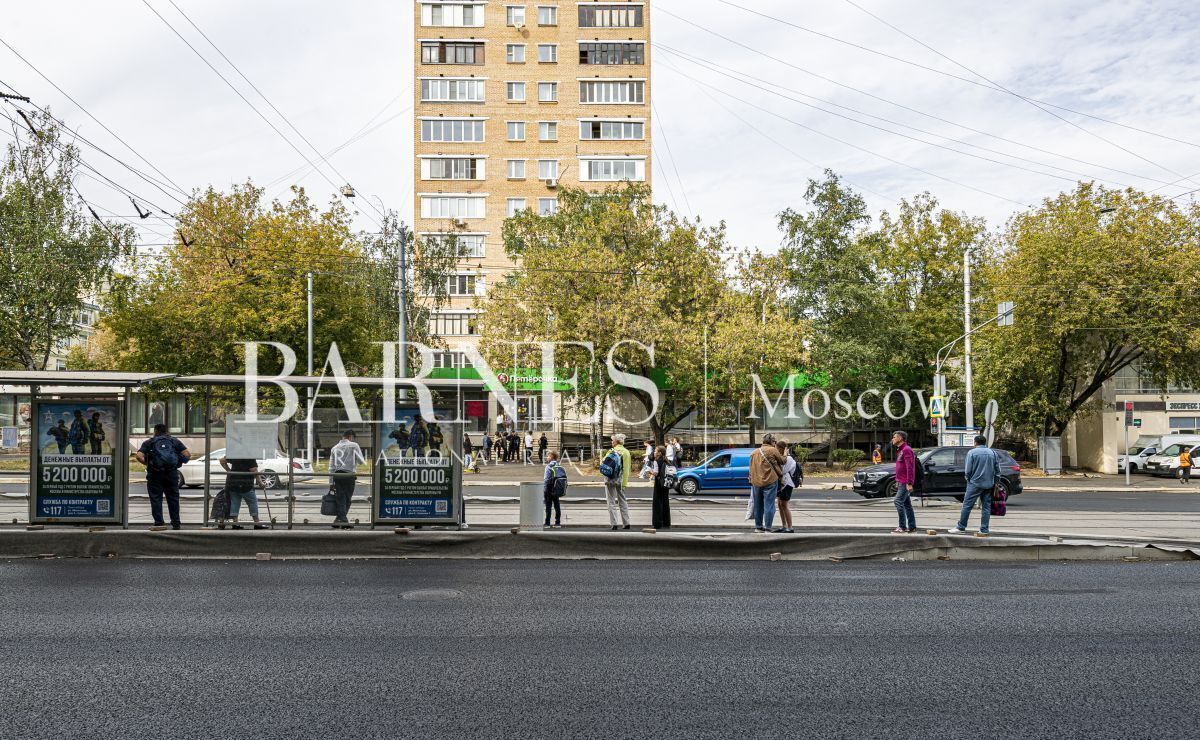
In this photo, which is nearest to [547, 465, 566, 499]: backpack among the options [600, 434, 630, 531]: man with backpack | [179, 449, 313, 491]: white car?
[600, 434, 630, 531]: man with backpack

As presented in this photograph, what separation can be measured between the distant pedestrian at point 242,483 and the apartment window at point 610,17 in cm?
5423

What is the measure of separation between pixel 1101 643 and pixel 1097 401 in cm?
3982

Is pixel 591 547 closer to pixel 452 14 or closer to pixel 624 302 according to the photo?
pixel 624 302

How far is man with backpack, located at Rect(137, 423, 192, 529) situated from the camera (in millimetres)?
14711

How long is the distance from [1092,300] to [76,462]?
37.9m

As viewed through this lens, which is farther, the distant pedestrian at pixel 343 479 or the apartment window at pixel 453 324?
the apartment window at pixel 453 324

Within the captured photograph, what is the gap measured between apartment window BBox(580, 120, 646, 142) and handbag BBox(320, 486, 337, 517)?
51112mm

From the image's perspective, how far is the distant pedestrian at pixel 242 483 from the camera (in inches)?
586

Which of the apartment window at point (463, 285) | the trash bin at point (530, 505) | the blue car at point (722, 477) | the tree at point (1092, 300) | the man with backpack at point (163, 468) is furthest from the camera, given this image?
the apartment window at point (463, 285)

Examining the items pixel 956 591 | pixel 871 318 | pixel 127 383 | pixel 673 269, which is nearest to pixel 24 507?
pixel 127 383

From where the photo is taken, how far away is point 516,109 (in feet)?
207

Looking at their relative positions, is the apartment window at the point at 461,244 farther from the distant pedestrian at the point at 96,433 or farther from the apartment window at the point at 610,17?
the distant pedestrian at the point at 96,433

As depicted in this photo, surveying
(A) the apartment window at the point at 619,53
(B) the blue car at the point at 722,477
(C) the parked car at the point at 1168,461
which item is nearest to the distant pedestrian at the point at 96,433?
(B) the blue car at the point at 722,477

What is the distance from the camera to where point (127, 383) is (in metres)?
14.5
